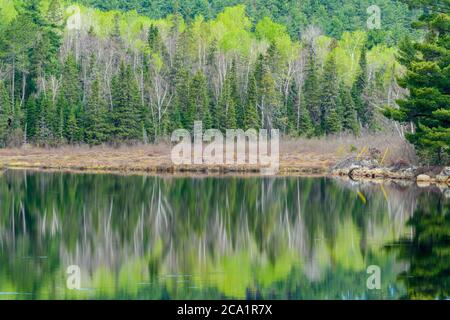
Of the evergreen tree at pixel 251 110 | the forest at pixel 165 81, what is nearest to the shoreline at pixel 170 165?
the forest at pixel 165 81

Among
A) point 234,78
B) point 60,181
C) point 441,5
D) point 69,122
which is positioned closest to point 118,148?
point 69,122

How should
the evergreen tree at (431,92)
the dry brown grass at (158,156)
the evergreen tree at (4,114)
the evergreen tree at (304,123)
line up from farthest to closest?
the evergreen tree at (304,123), the evergreen tree at (4,114), the dry brown grass at (158,156), the evergreen tree at (431,92)

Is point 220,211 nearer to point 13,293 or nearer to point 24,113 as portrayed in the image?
point 13,293

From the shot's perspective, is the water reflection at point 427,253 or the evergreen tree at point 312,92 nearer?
the water reflection at point 427,253

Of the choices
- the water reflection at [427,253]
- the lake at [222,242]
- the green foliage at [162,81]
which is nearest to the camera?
the water reflection at [427,253]

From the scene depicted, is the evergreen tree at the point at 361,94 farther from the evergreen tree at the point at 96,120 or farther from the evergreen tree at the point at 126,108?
the evergreen tree at the point at 96,120

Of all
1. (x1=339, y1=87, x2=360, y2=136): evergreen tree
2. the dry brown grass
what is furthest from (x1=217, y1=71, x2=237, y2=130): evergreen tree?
(x1=339, y1=87, x2=360, y2=136): evergreen tree

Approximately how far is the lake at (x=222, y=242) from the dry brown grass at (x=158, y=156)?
12.6 meters

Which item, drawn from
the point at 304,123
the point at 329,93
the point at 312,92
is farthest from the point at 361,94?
the point at 304,123

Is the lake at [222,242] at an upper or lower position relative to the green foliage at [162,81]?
lower

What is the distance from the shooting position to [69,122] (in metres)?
72.2

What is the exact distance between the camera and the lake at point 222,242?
1925cm

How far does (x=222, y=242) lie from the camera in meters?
25.7
